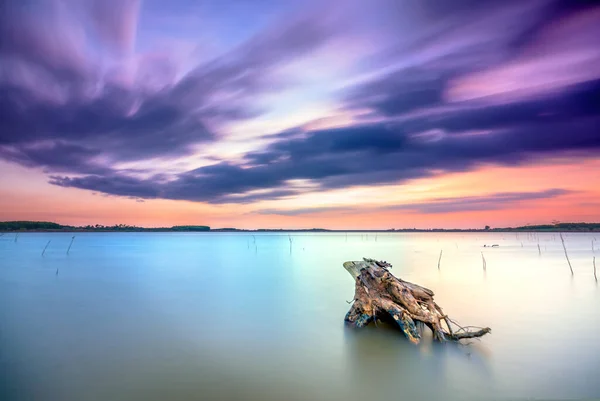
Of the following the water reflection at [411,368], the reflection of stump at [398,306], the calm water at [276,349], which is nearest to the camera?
the water reflection at [411,368]

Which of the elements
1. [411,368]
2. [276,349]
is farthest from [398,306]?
[276,349]

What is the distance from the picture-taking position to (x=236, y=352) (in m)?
10.0

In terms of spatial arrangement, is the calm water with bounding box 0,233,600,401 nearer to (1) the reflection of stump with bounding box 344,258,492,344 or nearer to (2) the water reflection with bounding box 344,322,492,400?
(2) the water reflection with bounding box 344,322,492,400

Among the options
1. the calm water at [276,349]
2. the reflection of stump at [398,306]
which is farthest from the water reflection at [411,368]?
the reflection of stump at [398,306]

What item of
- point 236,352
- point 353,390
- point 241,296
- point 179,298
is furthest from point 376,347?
point 179,298

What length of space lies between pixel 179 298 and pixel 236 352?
9695 millimetres

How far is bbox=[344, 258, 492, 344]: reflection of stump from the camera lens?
417 inches

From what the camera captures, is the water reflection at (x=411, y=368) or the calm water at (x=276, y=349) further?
the calm water at (x=276, y=349)

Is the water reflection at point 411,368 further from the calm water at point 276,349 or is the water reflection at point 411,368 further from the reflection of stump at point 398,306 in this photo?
the reflection of stump at point 398,306

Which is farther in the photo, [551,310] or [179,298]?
[179,298]

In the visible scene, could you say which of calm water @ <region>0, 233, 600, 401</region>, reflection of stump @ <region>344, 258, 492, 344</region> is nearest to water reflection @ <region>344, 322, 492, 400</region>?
calm water @ <region>0, 233, 600, 401</region>

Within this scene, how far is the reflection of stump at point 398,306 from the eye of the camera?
10.6 meters

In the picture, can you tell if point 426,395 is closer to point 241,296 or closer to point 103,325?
point 103,325

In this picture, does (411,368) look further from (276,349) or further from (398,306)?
(276,349)
